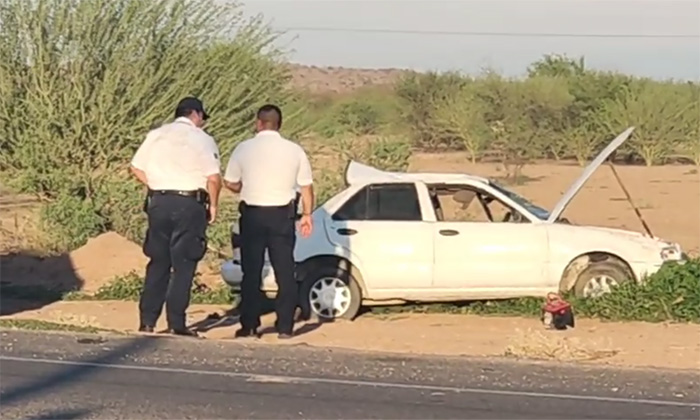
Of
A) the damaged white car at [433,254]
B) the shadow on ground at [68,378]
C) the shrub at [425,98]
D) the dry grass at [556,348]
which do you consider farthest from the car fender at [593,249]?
the shrub at [425,98]

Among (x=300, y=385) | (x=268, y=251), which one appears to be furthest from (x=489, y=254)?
(x=300, y=385)

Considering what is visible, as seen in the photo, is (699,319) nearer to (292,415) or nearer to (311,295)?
(311,295)

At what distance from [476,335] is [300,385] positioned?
16.6ft

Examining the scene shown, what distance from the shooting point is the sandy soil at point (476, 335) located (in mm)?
11617

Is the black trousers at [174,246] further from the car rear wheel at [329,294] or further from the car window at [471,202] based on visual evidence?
the car window at [471,202]

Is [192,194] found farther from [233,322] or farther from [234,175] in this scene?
[233,322]

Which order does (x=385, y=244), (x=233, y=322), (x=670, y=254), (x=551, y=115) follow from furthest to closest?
(x=551, y=115)
(x=670, y=254)
(x=385, y=244)
(x=233, y=322)

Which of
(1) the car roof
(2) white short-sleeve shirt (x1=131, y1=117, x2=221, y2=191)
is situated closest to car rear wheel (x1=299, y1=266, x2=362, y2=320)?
(1) the car roof

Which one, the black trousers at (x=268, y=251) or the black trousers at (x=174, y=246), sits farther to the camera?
the black trousers at (x=268, y=251)

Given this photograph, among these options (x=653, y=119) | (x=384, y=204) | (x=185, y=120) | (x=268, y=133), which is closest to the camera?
(x=185, y=120)

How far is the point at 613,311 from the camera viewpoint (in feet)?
48.8

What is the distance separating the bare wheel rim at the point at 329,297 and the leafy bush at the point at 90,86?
861 cm

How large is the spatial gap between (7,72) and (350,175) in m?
9.97

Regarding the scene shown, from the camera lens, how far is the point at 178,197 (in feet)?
39.1
